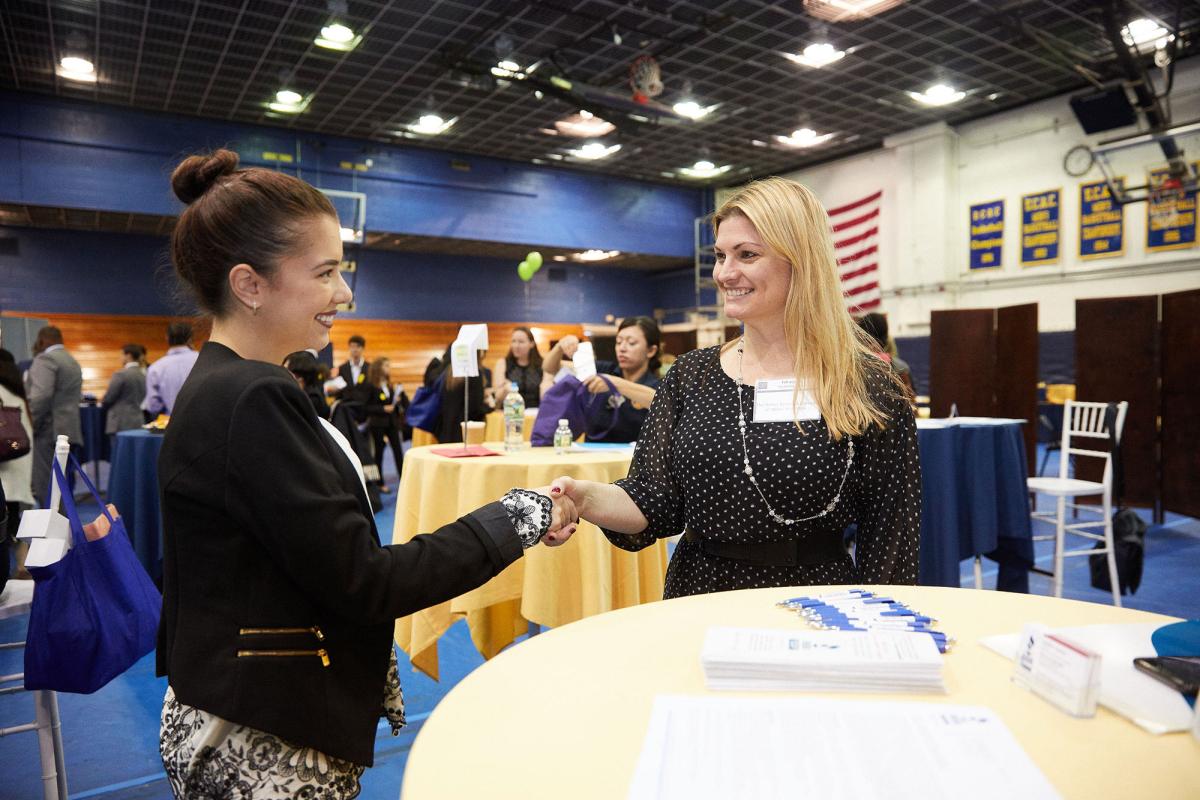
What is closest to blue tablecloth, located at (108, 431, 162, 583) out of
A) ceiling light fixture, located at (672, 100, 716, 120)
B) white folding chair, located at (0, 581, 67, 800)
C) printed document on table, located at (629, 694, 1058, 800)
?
white folding chair, located at (0, 581, 67, 800)

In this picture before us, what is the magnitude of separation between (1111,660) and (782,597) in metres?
0.47

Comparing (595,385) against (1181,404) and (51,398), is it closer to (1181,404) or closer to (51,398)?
(51,398)

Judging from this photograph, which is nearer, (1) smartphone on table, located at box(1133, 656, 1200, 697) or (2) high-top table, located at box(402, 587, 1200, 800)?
(2) high-top table, located at box(402, 587, 1200, 800)

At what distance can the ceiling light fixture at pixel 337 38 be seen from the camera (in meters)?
7.87

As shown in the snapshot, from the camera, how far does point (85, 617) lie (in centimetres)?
177

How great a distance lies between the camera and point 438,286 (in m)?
14.3

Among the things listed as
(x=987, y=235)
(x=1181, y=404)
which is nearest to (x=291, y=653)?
(x=1181, y=404)

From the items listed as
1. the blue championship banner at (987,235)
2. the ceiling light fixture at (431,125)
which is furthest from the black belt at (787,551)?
the blue championship banner at (987,235)

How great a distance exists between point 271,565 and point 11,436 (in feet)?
10.5

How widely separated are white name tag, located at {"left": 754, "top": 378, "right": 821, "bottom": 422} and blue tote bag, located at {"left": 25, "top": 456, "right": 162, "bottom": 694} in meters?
1.52

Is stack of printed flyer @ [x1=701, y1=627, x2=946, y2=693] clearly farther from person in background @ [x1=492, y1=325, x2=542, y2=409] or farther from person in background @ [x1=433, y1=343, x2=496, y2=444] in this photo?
person in background @ [x1=492, y1=325, x2=542, y2=409]

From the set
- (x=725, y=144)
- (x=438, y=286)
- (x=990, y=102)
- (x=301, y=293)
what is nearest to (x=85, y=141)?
(x=438, y=286)

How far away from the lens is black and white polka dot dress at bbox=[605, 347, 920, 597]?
5.36 ft

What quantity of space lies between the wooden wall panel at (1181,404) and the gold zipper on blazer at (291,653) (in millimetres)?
7743
